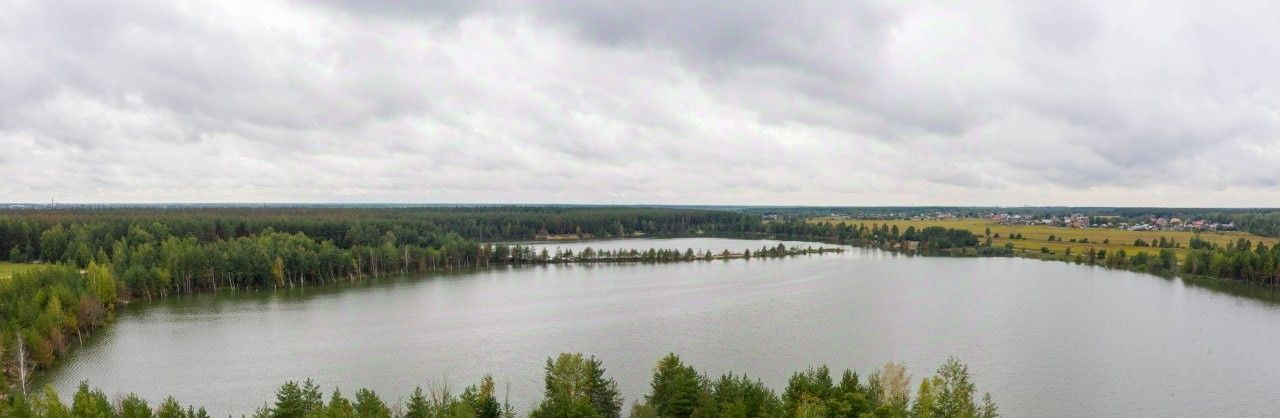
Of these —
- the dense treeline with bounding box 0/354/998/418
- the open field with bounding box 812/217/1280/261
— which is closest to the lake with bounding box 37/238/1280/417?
the dense treeline with bounding box 0/354/998/418

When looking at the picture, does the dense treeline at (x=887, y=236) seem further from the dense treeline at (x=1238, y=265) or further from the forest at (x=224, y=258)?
the dense treeline at (x=1238, y=265)

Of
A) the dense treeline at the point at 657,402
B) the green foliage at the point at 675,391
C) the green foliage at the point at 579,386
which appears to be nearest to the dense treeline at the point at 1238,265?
the dense treeline at the point at 657,402

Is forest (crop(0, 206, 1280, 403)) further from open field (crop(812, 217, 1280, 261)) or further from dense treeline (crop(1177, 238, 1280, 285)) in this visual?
open field (crop(812, 217, 1280, 261))

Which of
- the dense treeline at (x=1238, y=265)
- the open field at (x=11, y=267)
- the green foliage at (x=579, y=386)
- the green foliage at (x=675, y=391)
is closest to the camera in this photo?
the green foliage at (x=675, y=391)

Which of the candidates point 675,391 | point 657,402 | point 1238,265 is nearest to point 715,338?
point 657,402

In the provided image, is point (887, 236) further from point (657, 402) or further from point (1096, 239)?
point (657, 402)

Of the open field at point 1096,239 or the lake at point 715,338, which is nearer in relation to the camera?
the lake at point 715,338
